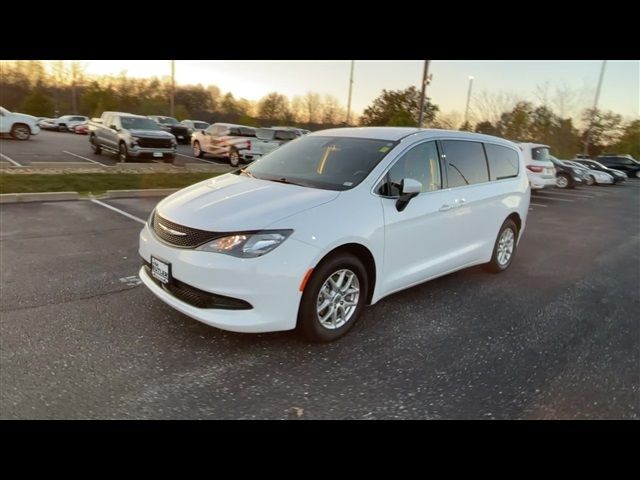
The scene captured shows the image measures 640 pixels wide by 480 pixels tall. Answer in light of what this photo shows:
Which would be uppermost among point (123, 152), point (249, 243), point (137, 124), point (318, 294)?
point (137, 124)

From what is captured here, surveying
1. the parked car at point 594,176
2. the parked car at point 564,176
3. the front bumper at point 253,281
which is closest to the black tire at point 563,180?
the parked car at point 564,176

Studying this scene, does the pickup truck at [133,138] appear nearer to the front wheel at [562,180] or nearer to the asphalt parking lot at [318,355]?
the asphalt parking lot at [318,355]

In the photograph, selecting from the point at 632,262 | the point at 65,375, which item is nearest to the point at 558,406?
the point at 65,375

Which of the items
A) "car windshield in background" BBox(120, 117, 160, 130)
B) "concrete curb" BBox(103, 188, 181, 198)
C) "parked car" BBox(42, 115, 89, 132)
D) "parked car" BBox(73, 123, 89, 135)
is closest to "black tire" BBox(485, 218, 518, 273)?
"concrete curb" BBox(103, 188, 181, 198)

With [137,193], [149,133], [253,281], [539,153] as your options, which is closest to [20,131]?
[149,133]

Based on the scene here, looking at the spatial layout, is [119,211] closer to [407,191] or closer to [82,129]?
[407,191]

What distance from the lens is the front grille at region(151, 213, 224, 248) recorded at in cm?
313

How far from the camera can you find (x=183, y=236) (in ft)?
10.6

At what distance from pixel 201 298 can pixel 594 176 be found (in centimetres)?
2799

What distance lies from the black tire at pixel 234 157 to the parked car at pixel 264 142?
11.5 inches

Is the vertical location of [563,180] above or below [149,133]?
below

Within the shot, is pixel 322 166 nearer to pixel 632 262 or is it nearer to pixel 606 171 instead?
pixel 632 262

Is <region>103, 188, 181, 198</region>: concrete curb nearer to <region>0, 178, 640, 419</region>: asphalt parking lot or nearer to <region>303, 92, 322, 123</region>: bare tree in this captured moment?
<region>0, 178, 640, 419</region>: asphalt parking lot

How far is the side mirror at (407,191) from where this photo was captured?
3691mm
